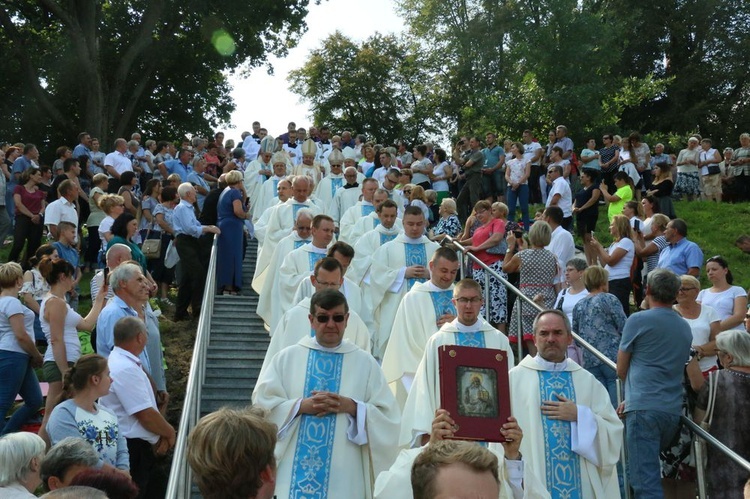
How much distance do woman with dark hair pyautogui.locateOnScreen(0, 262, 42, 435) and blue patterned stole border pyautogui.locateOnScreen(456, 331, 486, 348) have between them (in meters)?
3.78

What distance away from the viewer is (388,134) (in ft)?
148

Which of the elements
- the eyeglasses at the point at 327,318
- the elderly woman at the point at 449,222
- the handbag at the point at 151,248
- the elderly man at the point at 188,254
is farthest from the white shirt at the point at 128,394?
the elderly woman at the point at 449,222

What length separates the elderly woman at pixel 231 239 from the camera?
1433 centimetres

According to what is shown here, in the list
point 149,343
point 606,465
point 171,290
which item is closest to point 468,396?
point 606,465

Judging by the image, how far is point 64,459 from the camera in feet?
17.1

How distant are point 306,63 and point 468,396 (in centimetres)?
4127

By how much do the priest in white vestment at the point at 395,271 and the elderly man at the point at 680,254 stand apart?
8.81 ft

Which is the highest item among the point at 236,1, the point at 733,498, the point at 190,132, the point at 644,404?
the point at 236,1

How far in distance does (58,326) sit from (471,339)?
3416 millimetres

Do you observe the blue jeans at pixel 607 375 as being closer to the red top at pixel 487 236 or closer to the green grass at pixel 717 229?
the red top at pixel 487 236

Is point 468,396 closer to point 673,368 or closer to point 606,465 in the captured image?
point 606,465

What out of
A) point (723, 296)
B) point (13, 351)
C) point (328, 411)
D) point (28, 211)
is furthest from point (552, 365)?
point (28, 211)

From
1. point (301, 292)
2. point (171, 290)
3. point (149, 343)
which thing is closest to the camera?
point (149, 343)

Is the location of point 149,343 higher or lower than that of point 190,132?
lower
